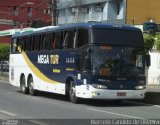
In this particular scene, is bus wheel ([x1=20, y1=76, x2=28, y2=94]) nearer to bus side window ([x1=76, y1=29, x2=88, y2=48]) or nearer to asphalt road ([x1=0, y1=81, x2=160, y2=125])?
asphalt road ([x1=0, y1=81, x2=160, y2=125])

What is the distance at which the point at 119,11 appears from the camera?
56750 mm

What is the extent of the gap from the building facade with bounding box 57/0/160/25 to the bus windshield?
34226 millimetres

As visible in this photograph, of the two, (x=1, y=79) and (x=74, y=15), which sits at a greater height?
(x=74, y=15)

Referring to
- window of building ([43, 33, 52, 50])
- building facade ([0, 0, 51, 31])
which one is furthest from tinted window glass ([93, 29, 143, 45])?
building facade ([0, 0, 51, 31])

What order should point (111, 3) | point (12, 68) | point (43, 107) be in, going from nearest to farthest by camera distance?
point (43, 107) < point (12, 68) < point (111, 3)

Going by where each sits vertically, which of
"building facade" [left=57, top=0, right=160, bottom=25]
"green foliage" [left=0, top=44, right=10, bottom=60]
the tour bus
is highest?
"building facade" [left=57, top=0, right=160, bottom=25]

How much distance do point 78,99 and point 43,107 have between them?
2574mm

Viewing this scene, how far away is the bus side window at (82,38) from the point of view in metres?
20.5

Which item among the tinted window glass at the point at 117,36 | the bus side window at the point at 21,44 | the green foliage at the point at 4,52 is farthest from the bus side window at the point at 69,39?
the green foliage at the point at 4,52

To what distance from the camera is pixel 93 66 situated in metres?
19.8

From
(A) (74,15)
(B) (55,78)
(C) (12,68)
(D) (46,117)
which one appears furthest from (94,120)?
(A) (74,15)

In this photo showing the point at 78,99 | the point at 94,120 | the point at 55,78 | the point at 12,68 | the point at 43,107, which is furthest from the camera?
the point at 12,68

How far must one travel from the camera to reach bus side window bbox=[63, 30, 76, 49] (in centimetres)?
2148

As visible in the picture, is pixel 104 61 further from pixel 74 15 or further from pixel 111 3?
pixel 74 15
